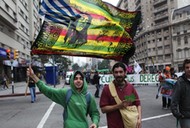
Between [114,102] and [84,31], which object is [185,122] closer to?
[114,102]

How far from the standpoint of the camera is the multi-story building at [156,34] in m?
85.4

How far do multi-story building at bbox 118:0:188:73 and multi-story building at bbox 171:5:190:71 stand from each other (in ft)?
6.31

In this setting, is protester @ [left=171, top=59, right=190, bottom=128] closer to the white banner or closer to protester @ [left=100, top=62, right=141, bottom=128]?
protester @ [left=100, top=62, right=141, bottom=128]

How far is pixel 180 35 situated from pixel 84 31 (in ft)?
254

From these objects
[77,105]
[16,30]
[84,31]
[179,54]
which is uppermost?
[16,30]

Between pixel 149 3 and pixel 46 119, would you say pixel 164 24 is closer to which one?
pixel 149 3

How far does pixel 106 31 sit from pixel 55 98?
84.9 inches

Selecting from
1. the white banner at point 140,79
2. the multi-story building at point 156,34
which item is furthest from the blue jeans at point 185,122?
the multi-story building at point 156,34

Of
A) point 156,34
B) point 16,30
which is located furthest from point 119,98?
point 156,34

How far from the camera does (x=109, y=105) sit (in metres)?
4.14

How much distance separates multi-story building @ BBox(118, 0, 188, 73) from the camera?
3361 inches

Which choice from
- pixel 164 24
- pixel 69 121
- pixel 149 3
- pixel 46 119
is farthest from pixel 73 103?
pixel 149 3

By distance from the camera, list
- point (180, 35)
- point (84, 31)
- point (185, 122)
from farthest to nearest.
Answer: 1. point (180, 35)
2. point (84, 31)
3. point (185, 122)

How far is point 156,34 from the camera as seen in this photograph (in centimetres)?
9056
